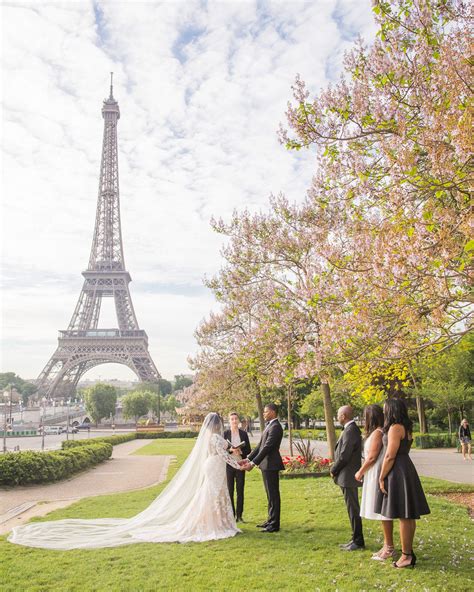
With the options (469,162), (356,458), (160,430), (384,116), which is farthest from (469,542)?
(160,430)

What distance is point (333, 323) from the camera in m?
9.95

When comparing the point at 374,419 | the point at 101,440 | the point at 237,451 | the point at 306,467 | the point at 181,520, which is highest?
the point at 374,419

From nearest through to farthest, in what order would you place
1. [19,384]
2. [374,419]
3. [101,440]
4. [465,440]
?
[374,419]
[465,440]
[101,440]
[19,384]

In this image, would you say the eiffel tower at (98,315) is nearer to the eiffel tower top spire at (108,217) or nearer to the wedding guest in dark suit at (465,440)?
the eiffel tower top spire at (108,217)

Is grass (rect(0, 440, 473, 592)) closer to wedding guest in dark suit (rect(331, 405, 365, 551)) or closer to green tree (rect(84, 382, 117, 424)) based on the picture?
wedding guest in dark suit (rect(331, 405, 365, 551))

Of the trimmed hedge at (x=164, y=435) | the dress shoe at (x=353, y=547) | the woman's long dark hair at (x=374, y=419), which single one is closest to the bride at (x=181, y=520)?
the dress shoe at (x=353, y=547)

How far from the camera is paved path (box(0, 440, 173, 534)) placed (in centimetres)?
1198

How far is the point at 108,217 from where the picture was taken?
89562mm

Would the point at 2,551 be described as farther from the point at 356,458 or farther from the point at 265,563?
the point at 356,458

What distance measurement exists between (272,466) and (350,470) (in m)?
1.55

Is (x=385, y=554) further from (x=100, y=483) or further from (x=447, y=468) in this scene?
(x=447, y=468)

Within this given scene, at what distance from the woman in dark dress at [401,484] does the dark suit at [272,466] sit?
2.34 metres

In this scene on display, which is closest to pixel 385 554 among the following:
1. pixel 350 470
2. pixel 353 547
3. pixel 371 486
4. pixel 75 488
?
pixel 353 547

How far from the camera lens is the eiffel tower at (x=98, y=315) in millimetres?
81250
